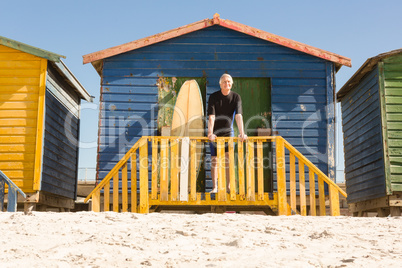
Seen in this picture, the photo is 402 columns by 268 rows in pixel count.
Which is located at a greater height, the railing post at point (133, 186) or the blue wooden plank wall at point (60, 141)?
the blue wooden plank wall at point (60, 141)

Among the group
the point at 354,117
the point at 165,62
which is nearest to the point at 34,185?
the point at 165,62

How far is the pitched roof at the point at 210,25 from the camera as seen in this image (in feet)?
31.4

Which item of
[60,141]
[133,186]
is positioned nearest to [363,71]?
[133,186]

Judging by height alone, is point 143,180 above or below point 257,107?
below

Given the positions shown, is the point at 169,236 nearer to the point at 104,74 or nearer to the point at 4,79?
the point at 104,74

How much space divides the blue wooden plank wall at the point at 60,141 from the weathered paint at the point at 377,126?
7222mm

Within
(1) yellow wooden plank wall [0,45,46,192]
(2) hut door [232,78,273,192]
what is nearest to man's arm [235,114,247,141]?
(2) hut door [232,78,273,192]

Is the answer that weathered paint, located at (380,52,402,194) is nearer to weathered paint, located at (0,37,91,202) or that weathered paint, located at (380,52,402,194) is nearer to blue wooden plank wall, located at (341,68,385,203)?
blue wooden plank wall, located at (341,68,385,203)

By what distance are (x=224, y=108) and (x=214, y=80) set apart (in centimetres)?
302

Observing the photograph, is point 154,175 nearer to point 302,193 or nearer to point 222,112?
point 222,112

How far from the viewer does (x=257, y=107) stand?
962 cm

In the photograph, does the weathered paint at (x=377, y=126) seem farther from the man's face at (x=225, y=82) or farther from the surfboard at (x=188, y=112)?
the man's face at (x=225, y=82)

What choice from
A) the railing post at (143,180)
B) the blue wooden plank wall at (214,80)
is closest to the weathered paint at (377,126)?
the blue wooden plank wall at (214,80)

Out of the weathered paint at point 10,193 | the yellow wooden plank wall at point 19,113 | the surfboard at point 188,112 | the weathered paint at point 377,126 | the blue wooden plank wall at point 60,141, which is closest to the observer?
the weathered paint at point 10,193
